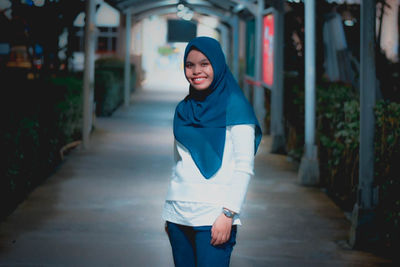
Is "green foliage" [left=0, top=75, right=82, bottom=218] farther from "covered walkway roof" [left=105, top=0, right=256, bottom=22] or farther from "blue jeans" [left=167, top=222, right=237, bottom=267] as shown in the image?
"covered walkway roof" [left=105, top=0, right=256, bottom=22]

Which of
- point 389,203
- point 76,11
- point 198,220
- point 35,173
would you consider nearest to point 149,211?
point 35,173

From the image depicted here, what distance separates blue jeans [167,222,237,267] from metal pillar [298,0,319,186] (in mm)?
5312

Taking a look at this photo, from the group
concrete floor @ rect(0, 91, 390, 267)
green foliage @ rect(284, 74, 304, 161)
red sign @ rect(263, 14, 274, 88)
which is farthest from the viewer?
red sign @ rect(263, 14, 274, 88)

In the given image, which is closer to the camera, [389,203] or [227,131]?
[227,131]

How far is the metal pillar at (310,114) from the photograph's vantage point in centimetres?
836

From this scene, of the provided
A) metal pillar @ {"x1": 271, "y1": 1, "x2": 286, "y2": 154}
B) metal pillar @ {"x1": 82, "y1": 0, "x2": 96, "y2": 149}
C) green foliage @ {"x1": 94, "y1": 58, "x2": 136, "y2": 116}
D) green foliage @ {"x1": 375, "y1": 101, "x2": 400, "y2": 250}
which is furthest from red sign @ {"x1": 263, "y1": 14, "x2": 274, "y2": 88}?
green foliage @ {"x1": 94, "y1": 58, "x2": 136, "y2": 116}

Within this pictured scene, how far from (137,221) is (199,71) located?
366cm

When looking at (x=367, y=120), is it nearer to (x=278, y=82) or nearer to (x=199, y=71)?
(x=199, y=71)

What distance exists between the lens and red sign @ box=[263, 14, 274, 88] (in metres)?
11.5

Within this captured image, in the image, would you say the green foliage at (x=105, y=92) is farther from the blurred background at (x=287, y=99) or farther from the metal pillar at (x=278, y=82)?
the metal pillar at (x=278, y=82)

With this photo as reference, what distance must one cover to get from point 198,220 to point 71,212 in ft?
13.1

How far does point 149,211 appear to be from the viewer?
6.95 m

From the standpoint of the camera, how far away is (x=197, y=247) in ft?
10.2

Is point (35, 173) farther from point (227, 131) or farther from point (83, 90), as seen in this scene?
point (227, 131)
